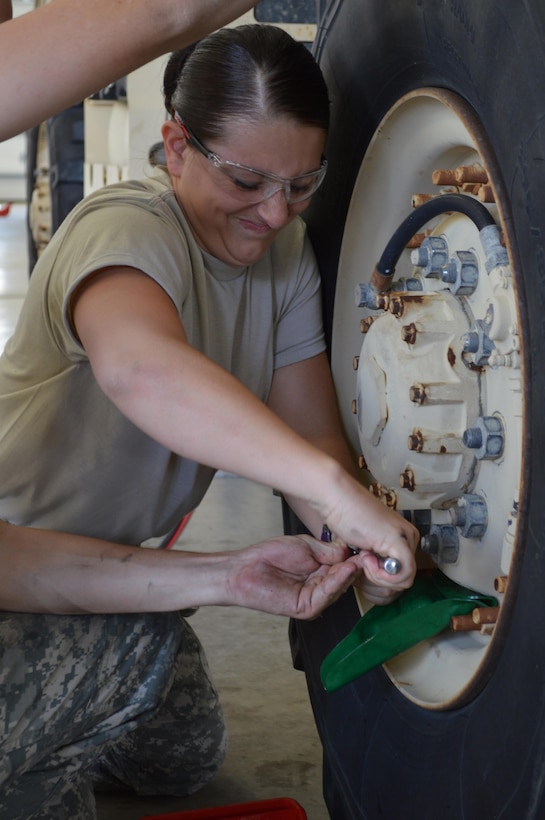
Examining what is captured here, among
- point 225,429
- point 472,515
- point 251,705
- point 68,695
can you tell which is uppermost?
point 225,429

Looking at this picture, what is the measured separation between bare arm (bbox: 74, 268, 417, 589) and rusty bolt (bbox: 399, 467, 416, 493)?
5.1 inches

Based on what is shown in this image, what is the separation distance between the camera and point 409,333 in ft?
3.70

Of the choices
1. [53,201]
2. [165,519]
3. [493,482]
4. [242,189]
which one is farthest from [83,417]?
[53,201]

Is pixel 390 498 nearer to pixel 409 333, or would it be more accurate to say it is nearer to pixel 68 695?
pixel 409 333

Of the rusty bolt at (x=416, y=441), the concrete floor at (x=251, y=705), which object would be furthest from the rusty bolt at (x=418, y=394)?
the concrete floor at (x=251, y=705)

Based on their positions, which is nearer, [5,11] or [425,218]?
[425,218]

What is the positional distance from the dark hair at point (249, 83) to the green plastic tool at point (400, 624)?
0.61 metres

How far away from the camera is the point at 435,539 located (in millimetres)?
1206

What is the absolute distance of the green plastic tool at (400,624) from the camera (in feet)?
3.78

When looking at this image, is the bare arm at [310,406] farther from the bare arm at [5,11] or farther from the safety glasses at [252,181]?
the bare arm at [5,11]

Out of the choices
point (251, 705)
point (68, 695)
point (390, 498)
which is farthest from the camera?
point (251, 705)

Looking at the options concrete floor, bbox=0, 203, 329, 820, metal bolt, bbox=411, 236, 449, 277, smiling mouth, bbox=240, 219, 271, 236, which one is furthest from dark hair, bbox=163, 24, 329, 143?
concrete floor, bbox=0, 203, 329, 820

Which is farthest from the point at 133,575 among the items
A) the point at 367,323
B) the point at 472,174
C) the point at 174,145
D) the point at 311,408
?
the point at 472,174

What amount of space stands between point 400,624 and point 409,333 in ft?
1.12
